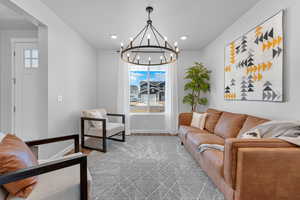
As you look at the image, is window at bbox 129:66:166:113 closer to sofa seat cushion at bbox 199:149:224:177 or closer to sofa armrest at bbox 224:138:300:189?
sofa seat cushion at bbox 199:149:224:177

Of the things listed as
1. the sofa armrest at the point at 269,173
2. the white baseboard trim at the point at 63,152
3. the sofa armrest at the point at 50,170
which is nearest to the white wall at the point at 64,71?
the white baseboard trim at the point at 63,152

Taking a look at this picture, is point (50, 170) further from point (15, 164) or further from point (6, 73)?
point (6, 73)

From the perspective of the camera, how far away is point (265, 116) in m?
2.12

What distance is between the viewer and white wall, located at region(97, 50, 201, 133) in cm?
455

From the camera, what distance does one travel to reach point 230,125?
94.4 inches

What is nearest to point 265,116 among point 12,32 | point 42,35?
point 42,35

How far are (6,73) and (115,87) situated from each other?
2.42m

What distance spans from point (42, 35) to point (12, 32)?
1.35 m

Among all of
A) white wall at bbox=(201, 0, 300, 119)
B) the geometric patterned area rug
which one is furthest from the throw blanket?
the geometric patterned area rug

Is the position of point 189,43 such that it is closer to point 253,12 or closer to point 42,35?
point 253,12

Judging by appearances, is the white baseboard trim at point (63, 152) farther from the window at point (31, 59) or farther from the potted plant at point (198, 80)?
the potted plant at point (198, 80)

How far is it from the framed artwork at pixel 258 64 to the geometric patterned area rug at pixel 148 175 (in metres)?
1.44

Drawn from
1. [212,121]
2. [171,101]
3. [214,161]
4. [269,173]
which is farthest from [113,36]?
[269,173]

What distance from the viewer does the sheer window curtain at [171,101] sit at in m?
4.41
